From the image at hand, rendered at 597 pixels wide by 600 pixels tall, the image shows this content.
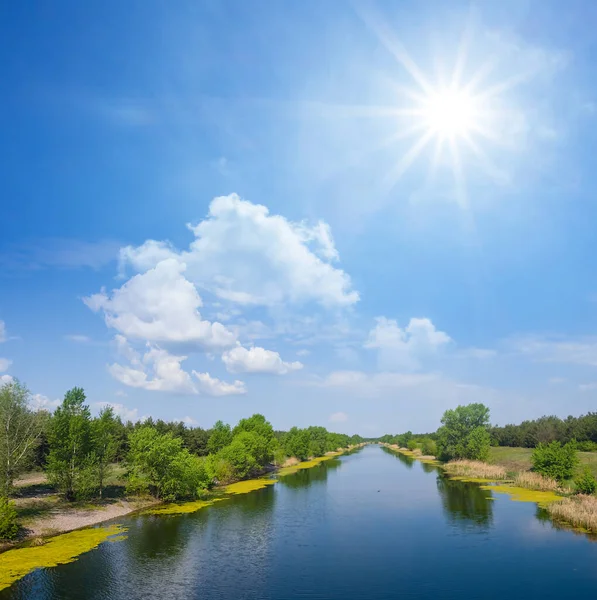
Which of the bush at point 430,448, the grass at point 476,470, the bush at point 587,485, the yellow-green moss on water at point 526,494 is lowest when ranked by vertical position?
the bush at point 430,448

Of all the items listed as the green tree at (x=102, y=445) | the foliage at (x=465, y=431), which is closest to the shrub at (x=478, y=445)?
the foliage at (x=465, y=431)

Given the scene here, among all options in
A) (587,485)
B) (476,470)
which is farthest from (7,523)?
(476,470)

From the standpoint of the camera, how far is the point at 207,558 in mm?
41125

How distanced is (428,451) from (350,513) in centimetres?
13921

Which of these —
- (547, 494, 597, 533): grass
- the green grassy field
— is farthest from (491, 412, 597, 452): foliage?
(547, 494, 597, 533): grass

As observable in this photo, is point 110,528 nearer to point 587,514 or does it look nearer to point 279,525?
point 279,525

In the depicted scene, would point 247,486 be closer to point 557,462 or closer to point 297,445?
point 557,462

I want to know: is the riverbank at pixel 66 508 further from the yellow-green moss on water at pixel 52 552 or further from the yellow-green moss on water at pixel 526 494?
the yellow-green moss on water at pixel 526 494

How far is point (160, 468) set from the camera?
71.8 meters

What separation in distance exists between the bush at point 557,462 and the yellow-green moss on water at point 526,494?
702 centimetres

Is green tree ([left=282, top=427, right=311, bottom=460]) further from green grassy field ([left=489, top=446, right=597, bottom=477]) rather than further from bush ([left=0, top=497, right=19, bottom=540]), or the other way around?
bush ([left=0, top=497, right=19, bottom=540])

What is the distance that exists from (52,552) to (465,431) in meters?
119

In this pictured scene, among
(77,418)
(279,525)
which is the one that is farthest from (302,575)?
(77,418)

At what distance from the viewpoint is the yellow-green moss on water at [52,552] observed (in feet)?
123
